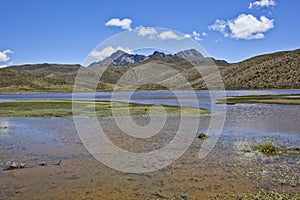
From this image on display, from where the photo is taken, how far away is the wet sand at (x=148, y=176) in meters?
11.0

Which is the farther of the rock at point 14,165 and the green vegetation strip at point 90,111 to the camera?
the green vegetation strip at point 90,111

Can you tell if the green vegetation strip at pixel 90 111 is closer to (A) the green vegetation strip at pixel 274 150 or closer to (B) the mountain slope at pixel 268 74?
(A) the green vegetation strip at pixel 274 150

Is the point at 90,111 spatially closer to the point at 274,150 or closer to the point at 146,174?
the point at 274,150

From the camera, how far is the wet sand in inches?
433

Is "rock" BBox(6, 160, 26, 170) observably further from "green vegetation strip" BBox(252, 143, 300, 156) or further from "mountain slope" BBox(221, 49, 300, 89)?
"mountain slope" BBox(221, 49, 300, 89)

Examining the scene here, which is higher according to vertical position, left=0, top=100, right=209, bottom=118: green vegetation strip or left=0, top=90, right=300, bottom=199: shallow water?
left=0, top=100, right=209, bottom=118: green vegetation strip

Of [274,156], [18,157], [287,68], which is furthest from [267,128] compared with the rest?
[287,68]

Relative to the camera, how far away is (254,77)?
161375 mm

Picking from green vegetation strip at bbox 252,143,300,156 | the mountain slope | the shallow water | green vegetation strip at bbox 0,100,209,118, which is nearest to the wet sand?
the shallow water

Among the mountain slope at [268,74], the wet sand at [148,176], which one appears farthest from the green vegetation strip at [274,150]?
the mountain slope at [268,74]

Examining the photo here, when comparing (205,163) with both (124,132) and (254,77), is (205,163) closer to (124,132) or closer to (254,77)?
(124,132)

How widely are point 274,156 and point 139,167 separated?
7057 mm

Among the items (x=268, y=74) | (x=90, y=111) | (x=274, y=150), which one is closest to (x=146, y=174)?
(x=274, y=150)

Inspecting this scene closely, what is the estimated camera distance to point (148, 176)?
13.0 metres
